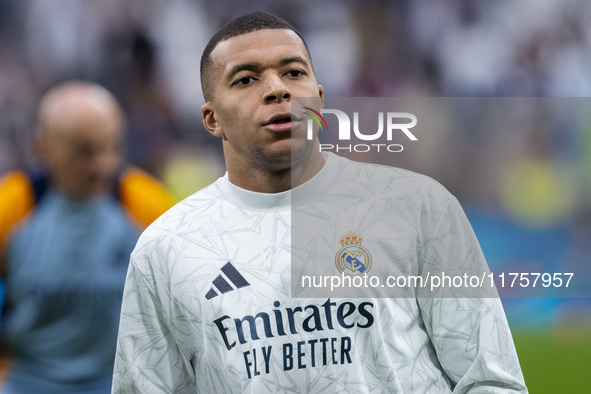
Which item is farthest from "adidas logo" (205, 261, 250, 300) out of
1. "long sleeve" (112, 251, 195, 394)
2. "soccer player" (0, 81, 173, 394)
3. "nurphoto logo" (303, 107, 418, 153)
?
"soccer player" (0, 81, 173, 394)

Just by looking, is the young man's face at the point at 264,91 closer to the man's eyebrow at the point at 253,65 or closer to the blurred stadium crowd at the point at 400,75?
the man's eyebrow at the point at 253,65

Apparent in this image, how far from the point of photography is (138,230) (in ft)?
7.46

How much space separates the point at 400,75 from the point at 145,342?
1436mm

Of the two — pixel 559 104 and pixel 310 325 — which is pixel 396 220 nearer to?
pixel 310 325

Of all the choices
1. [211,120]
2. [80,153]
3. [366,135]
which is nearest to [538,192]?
[366,135]

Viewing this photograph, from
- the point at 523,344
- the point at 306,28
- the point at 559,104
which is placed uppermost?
the point at 306,28

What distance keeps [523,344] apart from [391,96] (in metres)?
1.07

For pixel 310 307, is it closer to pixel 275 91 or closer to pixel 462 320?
pixel 462 320

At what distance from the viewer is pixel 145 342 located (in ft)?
5.17

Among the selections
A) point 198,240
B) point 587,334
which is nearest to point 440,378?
point 198,240

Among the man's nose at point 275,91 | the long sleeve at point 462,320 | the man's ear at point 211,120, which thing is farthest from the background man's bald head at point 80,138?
the long sleeve at point 462,320

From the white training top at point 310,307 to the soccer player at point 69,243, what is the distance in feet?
2.29

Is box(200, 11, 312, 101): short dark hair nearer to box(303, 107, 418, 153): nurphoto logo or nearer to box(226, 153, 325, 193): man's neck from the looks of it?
box(226, 153, 325, 193): man's neck

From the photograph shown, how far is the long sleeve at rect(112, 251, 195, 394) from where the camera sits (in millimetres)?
1563
